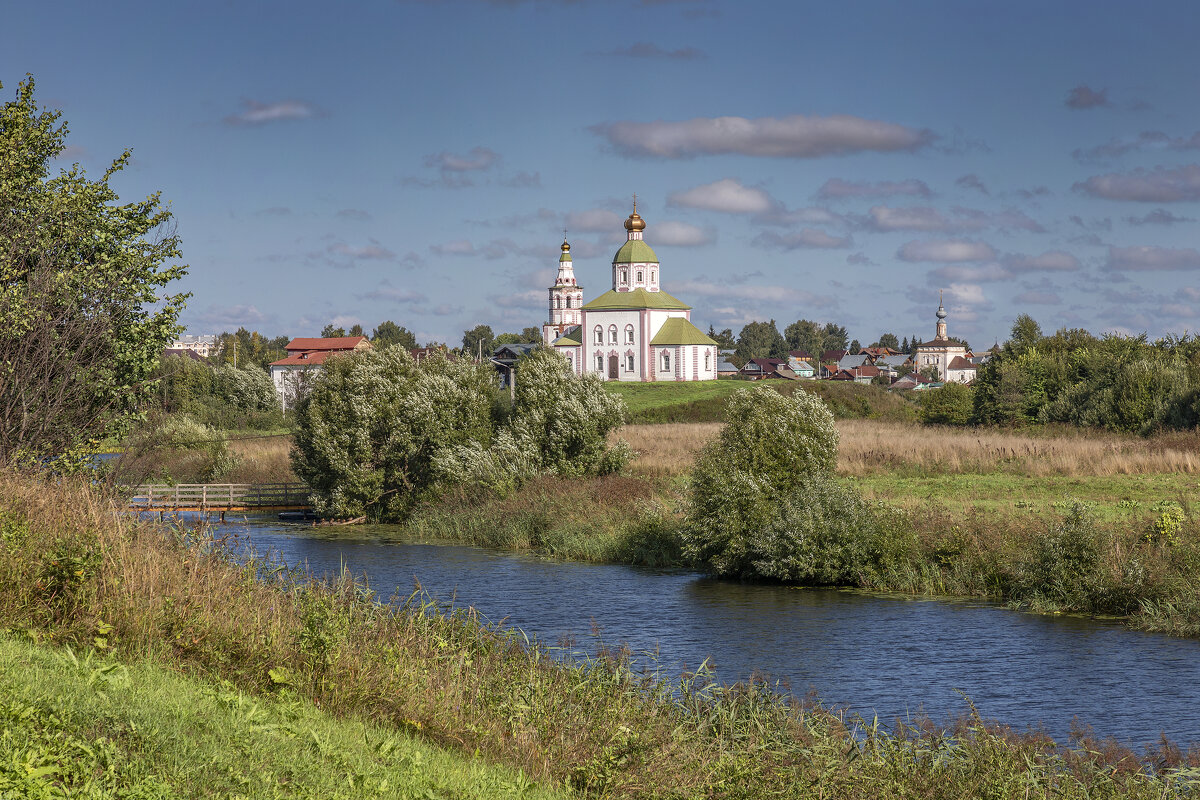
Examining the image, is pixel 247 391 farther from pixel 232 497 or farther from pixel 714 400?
pixel 232 497

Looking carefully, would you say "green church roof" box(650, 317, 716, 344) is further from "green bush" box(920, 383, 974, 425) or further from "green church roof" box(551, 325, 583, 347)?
"green bush" box(920, 383, 974, 425)

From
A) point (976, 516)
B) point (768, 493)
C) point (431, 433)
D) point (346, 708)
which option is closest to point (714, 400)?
point (431, 433)

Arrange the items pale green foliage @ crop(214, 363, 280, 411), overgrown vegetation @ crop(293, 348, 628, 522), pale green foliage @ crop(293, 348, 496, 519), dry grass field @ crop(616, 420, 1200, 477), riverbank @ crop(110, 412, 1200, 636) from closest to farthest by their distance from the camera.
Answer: riverbank @ crop(110, 412, 1200, 636), dry grass field @ crop(616, 420, 1200, 477), overgrown vegetation @ crop(293, 348, 628, 522), pale green foliage @ crop(293, 348, 496, 519), pale green foliage @ crop(214, 363, 280, 411)

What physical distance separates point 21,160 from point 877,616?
2031cm

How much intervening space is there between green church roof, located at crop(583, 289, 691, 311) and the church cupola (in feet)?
5.38

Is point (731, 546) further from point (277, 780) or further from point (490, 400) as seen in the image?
point (277, 780)

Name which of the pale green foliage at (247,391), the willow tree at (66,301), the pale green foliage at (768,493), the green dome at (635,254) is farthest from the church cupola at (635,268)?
the willow tree at (66,301)

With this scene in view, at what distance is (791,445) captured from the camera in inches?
1258

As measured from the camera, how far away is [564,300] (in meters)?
138

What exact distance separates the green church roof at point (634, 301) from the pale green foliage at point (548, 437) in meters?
73.1

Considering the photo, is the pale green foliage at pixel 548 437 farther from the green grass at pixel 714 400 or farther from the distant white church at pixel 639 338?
the distant white church at pixel 639 338

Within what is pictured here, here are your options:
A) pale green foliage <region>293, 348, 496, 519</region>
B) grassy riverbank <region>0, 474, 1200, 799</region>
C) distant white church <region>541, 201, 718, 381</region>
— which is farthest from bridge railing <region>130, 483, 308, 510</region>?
distant white church <region>541, 201, 718, 381</region>

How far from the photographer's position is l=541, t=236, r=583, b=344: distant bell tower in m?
137

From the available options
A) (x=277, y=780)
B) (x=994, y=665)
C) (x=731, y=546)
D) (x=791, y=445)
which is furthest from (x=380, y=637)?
(x=791, y=445)
